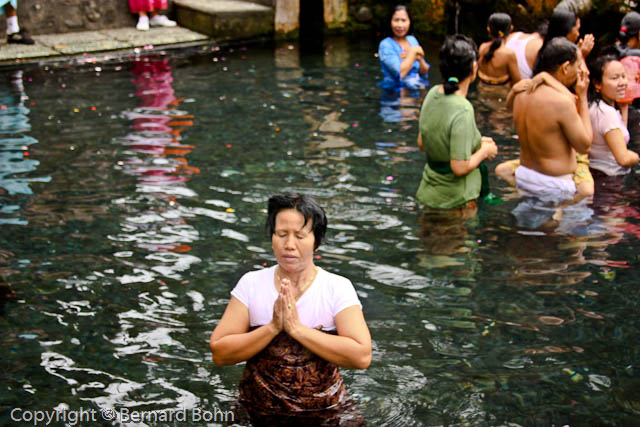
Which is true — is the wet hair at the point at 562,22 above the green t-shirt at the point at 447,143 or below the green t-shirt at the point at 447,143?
above

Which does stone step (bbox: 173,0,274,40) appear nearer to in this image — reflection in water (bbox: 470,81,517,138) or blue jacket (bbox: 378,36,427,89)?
blue jacket (bbox: 378,36,427,89)

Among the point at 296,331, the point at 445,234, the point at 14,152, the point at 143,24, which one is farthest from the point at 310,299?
the point at 143,24

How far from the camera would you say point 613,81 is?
7379mm

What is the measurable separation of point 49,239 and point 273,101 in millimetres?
5405

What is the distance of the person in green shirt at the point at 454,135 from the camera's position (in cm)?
644

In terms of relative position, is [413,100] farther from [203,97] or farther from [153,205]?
[153,205]

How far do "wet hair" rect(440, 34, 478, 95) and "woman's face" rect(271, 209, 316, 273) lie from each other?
10.2 feet

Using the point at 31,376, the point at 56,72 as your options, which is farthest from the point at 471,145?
the point at 56,72

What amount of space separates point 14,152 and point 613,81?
692 cm

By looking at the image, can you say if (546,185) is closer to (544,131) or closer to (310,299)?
(544,131)

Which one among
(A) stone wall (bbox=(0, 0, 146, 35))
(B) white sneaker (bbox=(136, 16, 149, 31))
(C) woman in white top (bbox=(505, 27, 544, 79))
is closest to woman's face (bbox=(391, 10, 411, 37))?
(C) woman in white top (bbox=(505, 27, 544, 79))

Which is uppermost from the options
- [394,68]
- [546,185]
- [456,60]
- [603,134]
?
[456,60]

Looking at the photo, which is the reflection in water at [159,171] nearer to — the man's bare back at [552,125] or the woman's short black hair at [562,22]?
the man's bare back at [552,125]

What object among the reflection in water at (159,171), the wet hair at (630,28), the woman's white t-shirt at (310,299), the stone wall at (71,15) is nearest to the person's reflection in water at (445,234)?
the reflection in water at (159,171)
